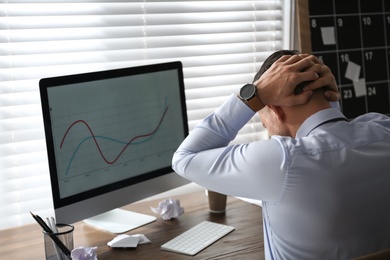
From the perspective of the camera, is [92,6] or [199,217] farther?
[92,6]

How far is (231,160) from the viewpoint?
1379 millimetres

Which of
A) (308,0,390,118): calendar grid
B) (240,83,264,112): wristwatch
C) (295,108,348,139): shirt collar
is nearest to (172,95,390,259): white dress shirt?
(295,108,348,139): shirt collar

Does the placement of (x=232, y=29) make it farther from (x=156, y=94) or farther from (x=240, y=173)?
(x=240, y=173)

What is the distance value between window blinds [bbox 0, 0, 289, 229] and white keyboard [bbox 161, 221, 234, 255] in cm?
73

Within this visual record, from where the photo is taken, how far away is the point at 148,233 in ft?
6.10

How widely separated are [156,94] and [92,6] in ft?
1.81

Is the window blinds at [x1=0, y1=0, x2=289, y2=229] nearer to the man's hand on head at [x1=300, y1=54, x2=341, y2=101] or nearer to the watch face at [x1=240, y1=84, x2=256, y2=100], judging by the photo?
the watch face at [x1=240, y1=84, x2=256, y2=100]

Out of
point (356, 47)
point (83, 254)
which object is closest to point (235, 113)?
point (83, 254)

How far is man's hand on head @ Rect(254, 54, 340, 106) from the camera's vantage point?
1.39 metres

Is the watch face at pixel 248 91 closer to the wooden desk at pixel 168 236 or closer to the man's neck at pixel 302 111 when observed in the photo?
the man's neck at pixel 302 111

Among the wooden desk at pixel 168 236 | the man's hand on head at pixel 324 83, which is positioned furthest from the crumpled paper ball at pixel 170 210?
the man's hand on head at pixel 324 83

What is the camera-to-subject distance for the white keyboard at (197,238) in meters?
1.68

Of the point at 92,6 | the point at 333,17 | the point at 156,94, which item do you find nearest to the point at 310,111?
the point at 156,94

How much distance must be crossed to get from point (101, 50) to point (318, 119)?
121cm
